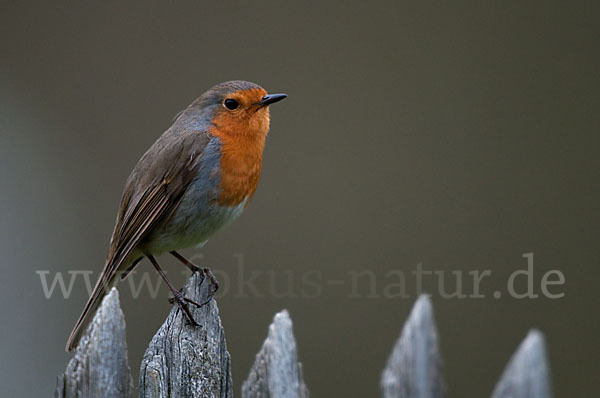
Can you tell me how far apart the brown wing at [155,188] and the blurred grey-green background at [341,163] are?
1.20 meters

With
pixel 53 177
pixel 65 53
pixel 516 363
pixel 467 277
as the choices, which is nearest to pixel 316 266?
pixel 467 277

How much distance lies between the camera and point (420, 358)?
6.30 ft

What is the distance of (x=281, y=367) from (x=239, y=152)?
182cm

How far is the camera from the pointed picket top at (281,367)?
2.11m

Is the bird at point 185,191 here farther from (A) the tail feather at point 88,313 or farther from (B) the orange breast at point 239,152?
(A) the tail feather at point 88,313

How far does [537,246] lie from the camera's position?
4.84 metres

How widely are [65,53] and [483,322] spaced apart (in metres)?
3.57

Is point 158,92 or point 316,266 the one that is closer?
point 316,266

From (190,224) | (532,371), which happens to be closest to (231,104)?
(190,224)

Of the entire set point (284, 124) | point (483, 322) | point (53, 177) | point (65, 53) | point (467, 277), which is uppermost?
point (65, 53)

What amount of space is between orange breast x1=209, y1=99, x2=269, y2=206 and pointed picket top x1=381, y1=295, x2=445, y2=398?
1.91m

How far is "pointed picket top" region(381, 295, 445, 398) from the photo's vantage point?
1.91 m

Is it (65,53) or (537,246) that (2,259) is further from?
(537,246)

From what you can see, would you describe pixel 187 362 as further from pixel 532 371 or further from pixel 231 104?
pixel 231 104
